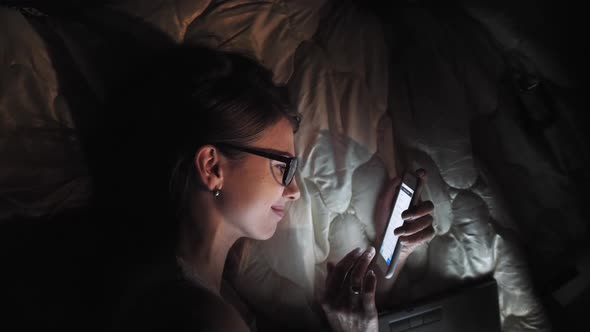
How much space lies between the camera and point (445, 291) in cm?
102

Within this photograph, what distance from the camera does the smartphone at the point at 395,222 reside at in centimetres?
91

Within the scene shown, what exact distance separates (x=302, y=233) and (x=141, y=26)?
652mm

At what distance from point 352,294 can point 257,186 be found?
399 mm

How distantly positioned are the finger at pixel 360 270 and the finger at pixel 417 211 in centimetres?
13

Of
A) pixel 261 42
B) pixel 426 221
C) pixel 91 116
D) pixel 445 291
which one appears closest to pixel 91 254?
pixel 91 116

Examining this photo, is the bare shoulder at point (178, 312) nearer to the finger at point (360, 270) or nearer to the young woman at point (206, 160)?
the young woman at point (206, 160)

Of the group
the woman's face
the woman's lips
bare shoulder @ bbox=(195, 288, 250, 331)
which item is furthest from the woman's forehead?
bare shoulder @ bbox=(195, 288, 250, 331)

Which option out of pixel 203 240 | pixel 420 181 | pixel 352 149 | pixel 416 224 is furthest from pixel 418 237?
pixel 203 240

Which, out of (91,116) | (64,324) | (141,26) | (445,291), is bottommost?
(64,324)

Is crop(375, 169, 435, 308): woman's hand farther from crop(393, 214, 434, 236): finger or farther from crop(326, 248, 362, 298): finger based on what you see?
crop(326, 248, 362, 298): finger

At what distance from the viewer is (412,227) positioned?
89 cm

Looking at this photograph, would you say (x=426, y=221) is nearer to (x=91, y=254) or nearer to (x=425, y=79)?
(x=425, y=79)

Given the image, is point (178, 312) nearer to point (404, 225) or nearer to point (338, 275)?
point (338, 275)

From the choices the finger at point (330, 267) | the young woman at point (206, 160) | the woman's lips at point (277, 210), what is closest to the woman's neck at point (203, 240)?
the young woman at point (206, 160)
